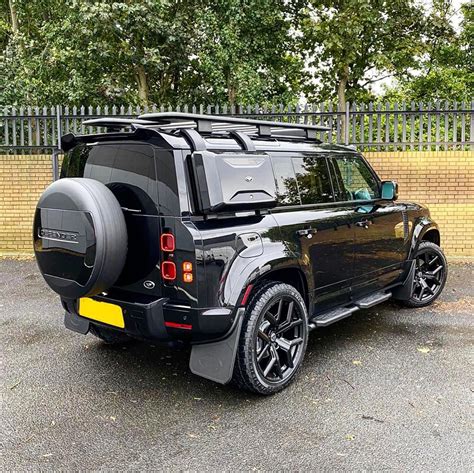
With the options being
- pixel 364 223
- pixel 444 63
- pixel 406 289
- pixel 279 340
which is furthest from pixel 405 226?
pixel 444 63

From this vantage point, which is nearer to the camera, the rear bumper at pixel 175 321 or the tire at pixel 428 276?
the rear bumper at pixel 175 321

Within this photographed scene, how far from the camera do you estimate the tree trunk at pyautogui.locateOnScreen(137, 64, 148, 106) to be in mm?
11688

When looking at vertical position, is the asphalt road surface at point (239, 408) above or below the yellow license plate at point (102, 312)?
below

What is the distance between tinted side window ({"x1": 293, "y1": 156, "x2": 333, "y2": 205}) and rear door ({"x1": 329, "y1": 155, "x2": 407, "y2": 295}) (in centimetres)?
15

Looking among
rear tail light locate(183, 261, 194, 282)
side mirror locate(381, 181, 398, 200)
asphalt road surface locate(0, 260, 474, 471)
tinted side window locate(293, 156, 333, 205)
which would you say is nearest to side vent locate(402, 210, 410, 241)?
side mirror locate(381, 181, 398, 200)

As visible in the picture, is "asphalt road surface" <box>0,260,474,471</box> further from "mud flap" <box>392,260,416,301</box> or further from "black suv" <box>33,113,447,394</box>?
"mud flap" <box>392,260,416,301</box>

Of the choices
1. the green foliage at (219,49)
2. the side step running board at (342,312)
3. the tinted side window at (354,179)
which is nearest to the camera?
the side step running board at (342,312)

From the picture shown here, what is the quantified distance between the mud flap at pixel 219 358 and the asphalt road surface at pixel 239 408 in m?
0.26

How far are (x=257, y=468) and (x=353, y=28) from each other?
11.6m

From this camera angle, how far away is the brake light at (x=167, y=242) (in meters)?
2.98

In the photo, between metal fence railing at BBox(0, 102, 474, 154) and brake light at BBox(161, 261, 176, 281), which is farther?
metal fence railing at BBox(0, 102, 474, 154)

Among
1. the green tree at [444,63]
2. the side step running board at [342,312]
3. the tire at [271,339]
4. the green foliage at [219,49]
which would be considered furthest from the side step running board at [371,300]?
the green tree at [444,63]

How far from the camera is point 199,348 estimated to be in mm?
3184

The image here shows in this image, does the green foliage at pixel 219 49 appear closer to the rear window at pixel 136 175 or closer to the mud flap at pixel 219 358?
the rear window at pixel 136 175
